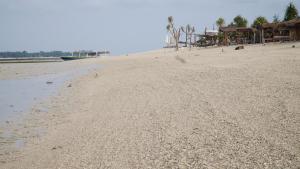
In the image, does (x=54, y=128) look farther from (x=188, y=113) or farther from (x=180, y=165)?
(x=180, y=165)

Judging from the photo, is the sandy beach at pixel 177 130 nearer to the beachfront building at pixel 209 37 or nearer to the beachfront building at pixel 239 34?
the beachfront building at pixel 239 34

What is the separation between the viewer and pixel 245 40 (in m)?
39.2

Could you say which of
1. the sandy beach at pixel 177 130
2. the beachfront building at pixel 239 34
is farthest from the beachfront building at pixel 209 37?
the sandy beach at pixel 177 130

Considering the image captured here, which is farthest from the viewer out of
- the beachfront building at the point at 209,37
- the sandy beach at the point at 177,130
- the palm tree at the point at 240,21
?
the palm tree at the point at 240,21

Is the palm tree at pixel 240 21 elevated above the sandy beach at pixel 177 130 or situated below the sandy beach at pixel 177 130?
above

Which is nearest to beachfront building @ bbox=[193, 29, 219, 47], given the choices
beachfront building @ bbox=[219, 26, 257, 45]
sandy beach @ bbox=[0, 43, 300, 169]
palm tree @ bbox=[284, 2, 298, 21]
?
beachfront building @ bbox=[219, 26, 257, 45]

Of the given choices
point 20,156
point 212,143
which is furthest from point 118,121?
point 212,143

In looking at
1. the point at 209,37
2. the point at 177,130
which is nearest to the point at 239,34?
the point at 209,37

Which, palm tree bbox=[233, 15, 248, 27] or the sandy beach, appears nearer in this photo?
the sandy beach

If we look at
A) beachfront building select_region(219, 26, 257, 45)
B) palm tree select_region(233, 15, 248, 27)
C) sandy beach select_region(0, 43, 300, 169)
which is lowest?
sandy beach select_region(0, 43, 300, 169)

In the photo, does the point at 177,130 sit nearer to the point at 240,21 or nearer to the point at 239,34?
the point at 239,34

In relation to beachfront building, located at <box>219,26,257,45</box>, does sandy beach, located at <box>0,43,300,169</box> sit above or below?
below

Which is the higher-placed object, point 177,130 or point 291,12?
point 291,12

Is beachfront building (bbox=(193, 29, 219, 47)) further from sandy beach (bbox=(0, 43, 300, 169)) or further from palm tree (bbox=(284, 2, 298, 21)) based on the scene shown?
sandy beach (bbox=(0, 43, 300, 169))
